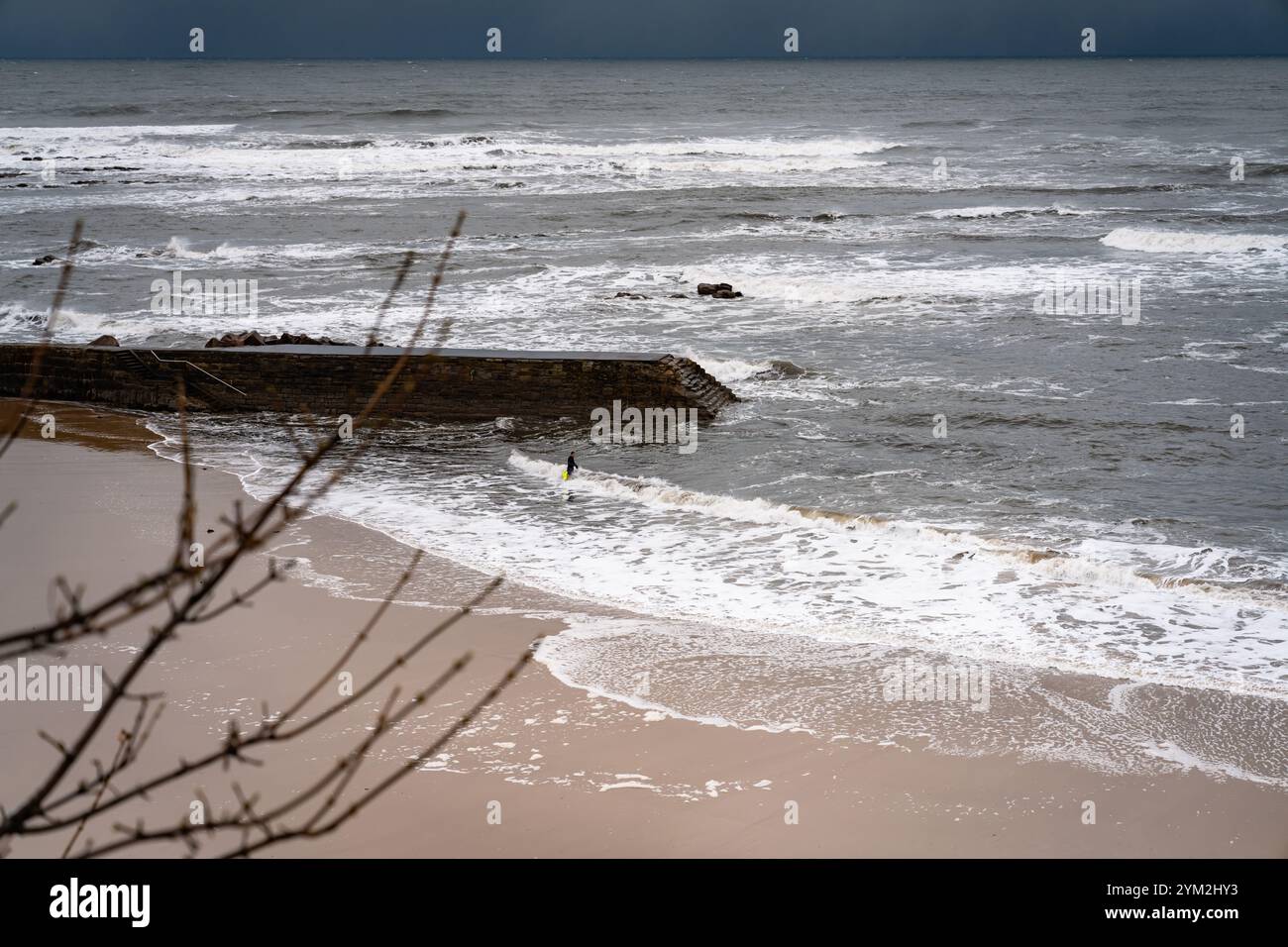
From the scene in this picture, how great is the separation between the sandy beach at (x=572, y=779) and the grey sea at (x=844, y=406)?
400mm

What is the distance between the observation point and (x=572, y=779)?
781 centimetres

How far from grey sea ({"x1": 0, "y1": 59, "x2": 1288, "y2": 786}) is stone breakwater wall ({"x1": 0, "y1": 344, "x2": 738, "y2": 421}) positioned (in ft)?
1.44

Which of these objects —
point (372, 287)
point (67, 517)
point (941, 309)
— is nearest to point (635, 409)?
point (67, 517)

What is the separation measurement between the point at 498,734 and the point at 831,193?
3801 centimetres

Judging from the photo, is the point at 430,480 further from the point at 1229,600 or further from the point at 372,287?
the point at 372,287

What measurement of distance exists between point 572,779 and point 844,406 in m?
10.9

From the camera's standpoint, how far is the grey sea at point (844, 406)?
31.8 feet

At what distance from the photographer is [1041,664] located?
965cm

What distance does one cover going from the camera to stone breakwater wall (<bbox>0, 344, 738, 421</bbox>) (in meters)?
16.7
